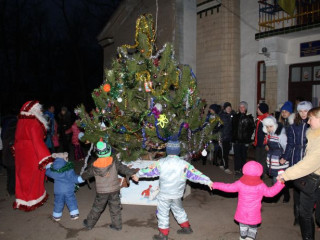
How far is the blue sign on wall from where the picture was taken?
31.1 feet

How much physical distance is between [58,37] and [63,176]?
1195 inches

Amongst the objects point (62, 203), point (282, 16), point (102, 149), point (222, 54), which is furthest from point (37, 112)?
point (282, 16)

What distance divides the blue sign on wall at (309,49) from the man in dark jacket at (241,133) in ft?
12.6

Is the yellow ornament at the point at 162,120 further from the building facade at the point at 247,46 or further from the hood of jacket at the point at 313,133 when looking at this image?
the building facade at the point at 247,46

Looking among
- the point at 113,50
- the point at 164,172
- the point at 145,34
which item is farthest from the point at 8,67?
the point at 164,172

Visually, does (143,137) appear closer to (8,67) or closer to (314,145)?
(314,145)

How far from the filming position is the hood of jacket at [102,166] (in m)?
4.55

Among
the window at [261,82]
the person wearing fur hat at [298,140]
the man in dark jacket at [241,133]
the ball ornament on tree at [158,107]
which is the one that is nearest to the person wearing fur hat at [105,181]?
the ball ornament on tree at [158,107]

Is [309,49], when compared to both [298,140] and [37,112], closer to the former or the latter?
[298,140]

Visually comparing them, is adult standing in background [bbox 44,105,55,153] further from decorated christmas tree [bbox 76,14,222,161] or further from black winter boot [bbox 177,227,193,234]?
black winter boot [bbox 177,227,193,234]

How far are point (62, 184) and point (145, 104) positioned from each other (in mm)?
2058

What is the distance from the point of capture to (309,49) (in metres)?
9.69

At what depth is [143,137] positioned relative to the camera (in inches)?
213

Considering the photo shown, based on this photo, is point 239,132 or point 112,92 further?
point 239,132
